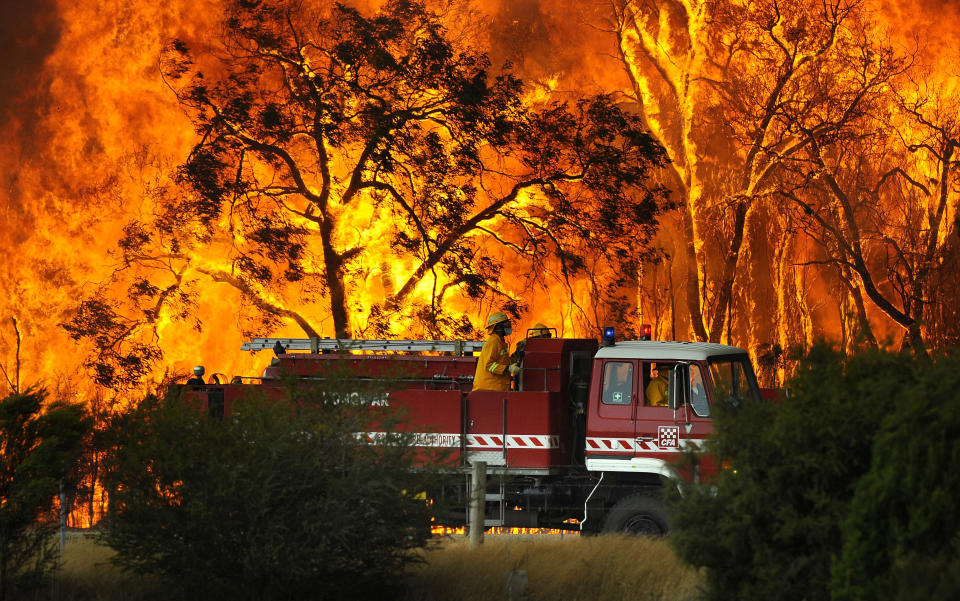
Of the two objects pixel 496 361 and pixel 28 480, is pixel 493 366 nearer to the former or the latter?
pixel 496 361

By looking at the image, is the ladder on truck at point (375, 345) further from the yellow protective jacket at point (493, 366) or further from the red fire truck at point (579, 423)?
the yellow protective jacket at point (493, 366)

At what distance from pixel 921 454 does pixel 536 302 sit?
23.3 metres

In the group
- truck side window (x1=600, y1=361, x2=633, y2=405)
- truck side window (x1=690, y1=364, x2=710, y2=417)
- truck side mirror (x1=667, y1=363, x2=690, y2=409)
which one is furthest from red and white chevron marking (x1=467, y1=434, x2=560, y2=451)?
truck side window (x1=690, y1=364, x2=710, y2=417)

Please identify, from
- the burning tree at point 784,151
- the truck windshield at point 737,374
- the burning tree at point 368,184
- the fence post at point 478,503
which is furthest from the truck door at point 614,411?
the burning tree at point 784,151

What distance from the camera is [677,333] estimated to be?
28516mm

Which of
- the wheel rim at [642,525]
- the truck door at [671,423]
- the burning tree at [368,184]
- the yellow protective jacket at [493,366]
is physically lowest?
the wheel rim at [642,525]

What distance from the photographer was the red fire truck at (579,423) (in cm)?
1180

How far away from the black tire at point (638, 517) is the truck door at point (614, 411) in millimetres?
481

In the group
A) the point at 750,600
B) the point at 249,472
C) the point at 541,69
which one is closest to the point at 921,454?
the point at 750,600

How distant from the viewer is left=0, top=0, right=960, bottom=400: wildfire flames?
1018 inches

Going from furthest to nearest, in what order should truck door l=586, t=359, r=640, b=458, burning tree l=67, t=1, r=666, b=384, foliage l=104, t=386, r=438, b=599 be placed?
burning tree l=67, t=1, r=666, b=384
truck door l=586, t=359, r=640, b=458
foliage l=104, t=386, r=438, b=599

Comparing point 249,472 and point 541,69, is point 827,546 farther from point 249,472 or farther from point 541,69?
point 541,69

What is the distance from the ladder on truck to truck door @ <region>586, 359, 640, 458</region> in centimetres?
274

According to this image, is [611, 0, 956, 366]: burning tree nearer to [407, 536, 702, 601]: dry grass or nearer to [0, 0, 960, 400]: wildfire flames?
[0, 0, 960, 400]: wildfire flames
